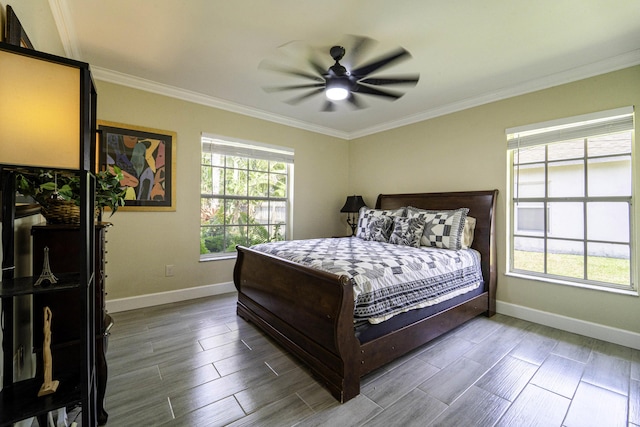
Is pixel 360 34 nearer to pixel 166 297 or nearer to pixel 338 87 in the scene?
pixel 338 87

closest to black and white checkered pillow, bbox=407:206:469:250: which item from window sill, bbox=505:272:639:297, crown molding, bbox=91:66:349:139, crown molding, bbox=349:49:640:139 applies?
window sill, bbox=505:272:639:297

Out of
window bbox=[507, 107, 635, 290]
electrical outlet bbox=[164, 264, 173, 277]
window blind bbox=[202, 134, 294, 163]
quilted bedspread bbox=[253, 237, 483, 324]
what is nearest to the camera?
quilted bedspread bbox=[253, 237, 483, 324]

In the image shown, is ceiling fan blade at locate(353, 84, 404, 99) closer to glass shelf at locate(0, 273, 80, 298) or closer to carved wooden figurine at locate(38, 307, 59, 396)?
glass shelf at locate(0, 273, 80, 298)

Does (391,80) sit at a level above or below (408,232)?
above

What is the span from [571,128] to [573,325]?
196 cm

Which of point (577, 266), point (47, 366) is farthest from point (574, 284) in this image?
point (47, 366)

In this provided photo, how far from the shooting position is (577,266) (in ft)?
9.18

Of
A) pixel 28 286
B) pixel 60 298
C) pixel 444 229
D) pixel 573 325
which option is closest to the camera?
pixel 28 286

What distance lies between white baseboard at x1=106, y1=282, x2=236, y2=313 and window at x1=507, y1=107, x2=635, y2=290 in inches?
144

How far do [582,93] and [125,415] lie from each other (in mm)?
4461

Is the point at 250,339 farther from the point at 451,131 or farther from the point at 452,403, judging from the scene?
the point at 451,131

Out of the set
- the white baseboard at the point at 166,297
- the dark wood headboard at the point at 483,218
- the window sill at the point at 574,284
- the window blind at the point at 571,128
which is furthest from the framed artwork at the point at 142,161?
the window sill at the point at 574,284

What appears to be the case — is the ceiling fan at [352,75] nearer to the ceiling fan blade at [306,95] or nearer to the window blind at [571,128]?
the ceiling fan blade at [306,95]

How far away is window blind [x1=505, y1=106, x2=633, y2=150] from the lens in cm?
250
